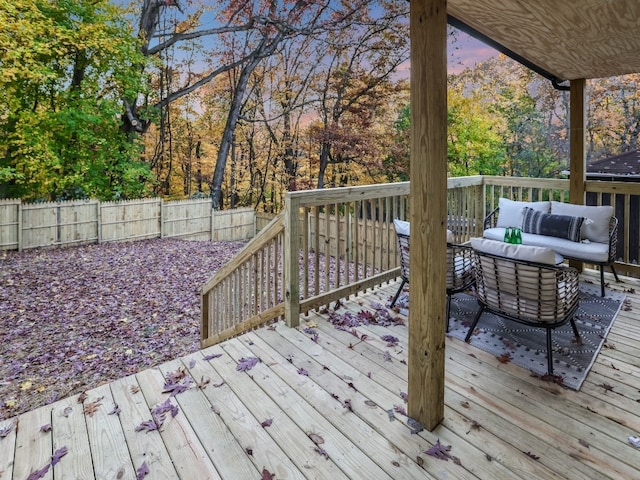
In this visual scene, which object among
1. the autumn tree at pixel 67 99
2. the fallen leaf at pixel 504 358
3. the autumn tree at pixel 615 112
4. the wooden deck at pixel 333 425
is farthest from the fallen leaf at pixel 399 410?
the autumn tree at pixel 615 112

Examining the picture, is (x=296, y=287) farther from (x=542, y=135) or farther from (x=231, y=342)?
(x=542, y=135)

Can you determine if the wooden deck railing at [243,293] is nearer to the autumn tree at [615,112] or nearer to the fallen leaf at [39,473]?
the fallen leaf at [39,473]

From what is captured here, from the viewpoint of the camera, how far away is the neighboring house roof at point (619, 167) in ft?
22.6

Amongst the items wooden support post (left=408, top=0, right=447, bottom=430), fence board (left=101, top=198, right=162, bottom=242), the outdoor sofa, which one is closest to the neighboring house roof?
the outdoor sofa

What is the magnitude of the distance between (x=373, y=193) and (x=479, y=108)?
10.4 metres

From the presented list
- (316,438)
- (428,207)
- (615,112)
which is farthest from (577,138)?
(615,112)

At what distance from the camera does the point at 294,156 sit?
13.7 meters

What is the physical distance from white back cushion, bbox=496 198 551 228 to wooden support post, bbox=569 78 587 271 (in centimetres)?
35

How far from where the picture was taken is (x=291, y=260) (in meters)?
2.96

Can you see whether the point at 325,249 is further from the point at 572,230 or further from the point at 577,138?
the point at 577,138

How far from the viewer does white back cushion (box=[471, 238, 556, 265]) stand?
2.35 meters

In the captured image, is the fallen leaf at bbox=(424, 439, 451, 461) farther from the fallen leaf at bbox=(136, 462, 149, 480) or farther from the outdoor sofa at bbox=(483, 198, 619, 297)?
the outdoor sofa at bbox=(483, 198, 619, 297)

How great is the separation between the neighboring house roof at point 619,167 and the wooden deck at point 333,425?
5788mm

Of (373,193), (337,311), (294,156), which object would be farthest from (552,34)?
(294,156)
